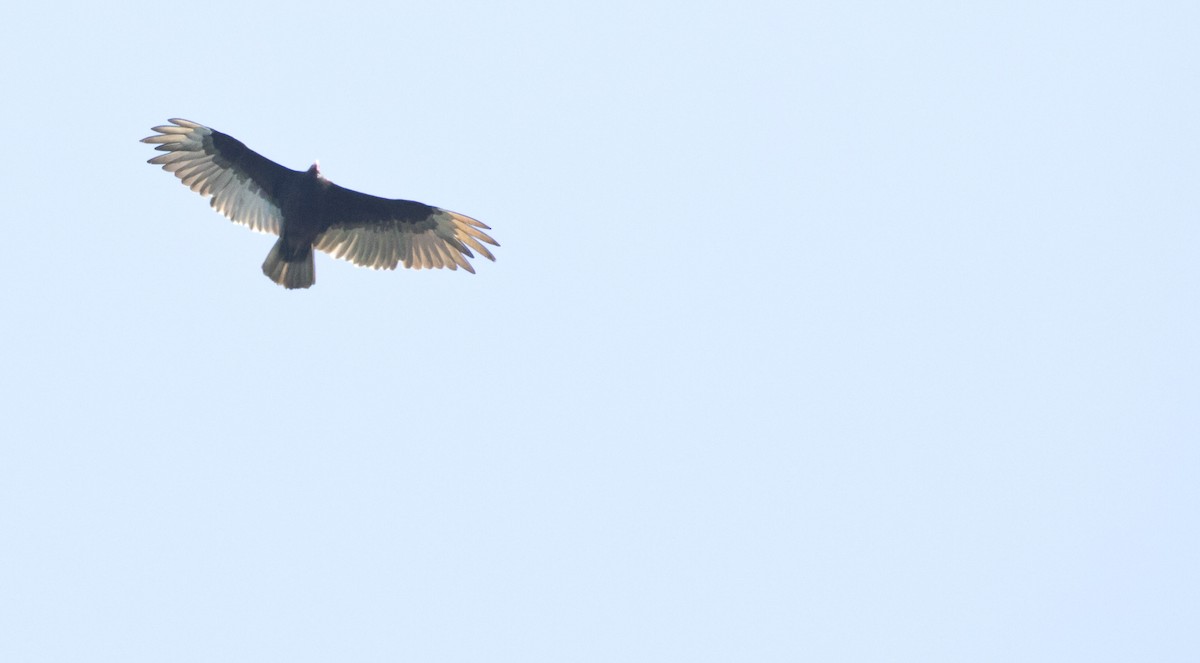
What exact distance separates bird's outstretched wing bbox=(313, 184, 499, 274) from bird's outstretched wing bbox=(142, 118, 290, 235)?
571 mm

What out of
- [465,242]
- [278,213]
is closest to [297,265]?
[278,213]

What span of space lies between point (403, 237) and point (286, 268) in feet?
3.76

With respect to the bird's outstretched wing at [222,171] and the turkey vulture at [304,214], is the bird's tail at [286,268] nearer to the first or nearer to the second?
the turkey vulture at [304,214]

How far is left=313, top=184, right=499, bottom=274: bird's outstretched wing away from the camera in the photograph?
10.9m

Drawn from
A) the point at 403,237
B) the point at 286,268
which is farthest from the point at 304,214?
the point at 403,237

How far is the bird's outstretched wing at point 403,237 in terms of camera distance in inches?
431

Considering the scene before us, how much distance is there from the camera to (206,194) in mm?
10930

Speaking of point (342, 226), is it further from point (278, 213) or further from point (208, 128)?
point (208, 128)

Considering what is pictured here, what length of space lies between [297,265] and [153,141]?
1.80 metres

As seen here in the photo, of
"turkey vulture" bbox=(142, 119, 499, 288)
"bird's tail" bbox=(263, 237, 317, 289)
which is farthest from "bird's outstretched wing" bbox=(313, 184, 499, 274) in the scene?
"bird's tail" bbox=(263, 237, 317, 289)

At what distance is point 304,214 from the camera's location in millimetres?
10555

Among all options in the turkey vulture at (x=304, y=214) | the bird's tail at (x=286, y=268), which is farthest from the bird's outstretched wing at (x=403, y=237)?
the bird's tail at (x=286, y=268)

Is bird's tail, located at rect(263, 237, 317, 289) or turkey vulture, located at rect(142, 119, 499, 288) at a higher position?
turkey vulture, located at rect(142, 119, 499, 288)

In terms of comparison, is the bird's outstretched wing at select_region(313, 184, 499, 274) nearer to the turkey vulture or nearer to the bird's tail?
the turkey vulture
